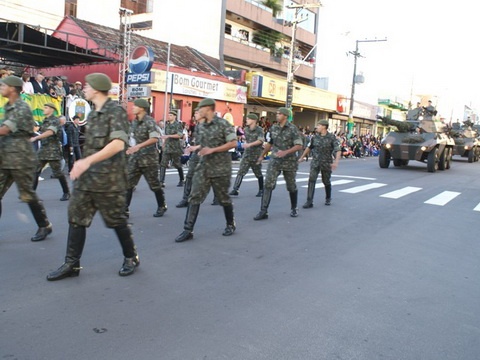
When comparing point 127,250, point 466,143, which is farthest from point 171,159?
point 466,143

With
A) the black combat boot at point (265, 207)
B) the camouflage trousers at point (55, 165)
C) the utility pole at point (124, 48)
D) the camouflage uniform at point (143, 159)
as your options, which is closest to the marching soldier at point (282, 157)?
the black combat boot at point (265, 207)

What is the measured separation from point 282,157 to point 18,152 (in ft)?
13.9

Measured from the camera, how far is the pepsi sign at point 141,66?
16.1 metres

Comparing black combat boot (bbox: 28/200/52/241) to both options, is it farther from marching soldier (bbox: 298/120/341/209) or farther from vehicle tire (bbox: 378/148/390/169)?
vehicle tire (bbox: 378/148/390/169)

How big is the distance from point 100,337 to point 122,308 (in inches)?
20.5

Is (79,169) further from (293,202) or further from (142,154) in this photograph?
(293,202)

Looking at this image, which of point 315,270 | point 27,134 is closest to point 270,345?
point 315,270

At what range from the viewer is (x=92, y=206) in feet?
14.2

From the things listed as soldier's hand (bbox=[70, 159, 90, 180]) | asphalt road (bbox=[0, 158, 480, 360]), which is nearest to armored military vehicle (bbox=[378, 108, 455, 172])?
asphalt road (bbox=[0, 158, 480, 360])

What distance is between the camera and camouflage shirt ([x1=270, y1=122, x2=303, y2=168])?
8.02 m

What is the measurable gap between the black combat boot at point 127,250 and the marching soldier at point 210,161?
135cm

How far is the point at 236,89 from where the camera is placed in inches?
1108

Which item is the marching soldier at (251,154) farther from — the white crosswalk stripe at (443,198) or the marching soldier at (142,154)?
the white crosswalk stripe at (443,198)

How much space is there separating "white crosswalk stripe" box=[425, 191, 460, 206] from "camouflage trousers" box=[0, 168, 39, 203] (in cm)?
876
